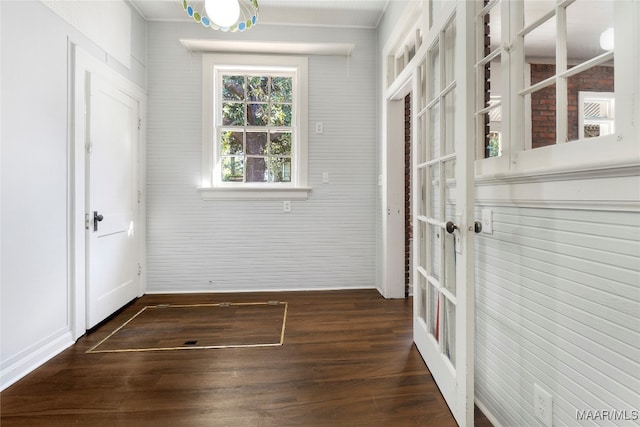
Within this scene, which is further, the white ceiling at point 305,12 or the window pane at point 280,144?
the window pane at point 280,144

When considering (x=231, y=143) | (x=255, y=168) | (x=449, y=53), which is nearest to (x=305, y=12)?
(x=231, y=143)

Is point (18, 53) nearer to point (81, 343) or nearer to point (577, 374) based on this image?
point (81, 343)

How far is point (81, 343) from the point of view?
2160 mm

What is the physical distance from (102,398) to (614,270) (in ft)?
7.35

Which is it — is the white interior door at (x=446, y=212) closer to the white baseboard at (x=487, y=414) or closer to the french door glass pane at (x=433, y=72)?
the french door glass pane at (x=433, y=72)

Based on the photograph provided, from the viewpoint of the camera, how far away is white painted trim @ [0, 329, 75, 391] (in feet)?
5.51

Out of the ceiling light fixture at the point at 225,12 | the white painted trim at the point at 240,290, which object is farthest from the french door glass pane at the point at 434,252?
the ceiling light fixture at the point at 225,12

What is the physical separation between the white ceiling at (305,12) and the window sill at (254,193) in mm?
1723

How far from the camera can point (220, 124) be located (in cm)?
331

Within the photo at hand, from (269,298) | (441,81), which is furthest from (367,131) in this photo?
(269,298)

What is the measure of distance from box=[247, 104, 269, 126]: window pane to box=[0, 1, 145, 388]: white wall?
1531 mm

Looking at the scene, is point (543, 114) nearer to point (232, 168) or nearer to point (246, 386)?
point (246, 386)

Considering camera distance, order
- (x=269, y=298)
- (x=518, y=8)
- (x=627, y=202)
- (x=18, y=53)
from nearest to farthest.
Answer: (x=627, y=202)
(x=518, y=8)
(x=18, y=53)
(x=269, y=298)

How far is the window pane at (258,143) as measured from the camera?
11.0 feet
